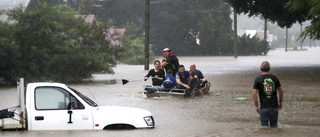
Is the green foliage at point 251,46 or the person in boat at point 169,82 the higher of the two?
the green foliage at point 251,46

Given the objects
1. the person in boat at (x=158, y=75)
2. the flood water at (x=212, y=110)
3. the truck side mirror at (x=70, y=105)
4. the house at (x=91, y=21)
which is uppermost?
the house at (x=91, y=21)

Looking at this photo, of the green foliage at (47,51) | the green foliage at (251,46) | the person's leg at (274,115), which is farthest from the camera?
the green foliage at (251,46)

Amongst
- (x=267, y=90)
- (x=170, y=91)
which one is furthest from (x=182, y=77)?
(x=267, y=90)

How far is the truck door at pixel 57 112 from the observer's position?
46.5ft

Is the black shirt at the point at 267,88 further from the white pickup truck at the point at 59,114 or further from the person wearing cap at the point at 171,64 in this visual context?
the person wearing cap at the point at 171,64

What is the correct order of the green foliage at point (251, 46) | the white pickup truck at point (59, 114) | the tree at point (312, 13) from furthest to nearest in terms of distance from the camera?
the green foliage at point (251, 46) → the tree at point (312, 13) → the white pickup truck at point (59, 114)

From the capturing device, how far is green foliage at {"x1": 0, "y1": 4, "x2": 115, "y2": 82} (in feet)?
99.7

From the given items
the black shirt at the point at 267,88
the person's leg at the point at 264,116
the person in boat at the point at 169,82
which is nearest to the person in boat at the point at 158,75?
the person in boat at the point at 169,82

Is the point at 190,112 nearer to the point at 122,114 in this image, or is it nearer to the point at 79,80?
the point at 122,114

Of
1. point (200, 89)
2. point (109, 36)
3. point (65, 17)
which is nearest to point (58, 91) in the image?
point (200, 89)

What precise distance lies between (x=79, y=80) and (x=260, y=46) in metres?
60.6

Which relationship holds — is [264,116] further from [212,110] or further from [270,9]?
[270,9]

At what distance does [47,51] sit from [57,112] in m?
17.4

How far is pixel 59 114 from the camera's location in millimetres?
14297
